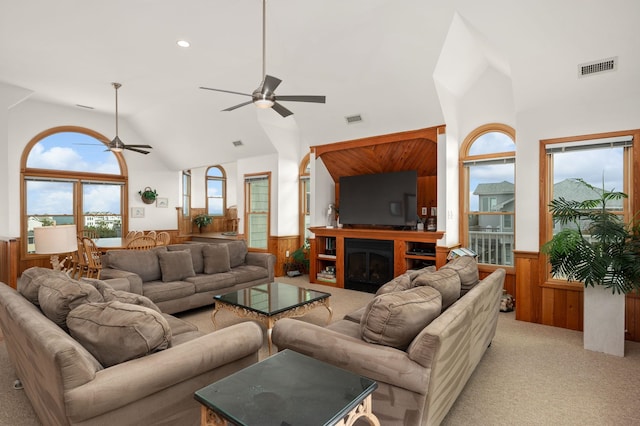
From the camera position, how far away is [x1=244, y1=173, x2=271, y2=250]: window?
24.7 ft

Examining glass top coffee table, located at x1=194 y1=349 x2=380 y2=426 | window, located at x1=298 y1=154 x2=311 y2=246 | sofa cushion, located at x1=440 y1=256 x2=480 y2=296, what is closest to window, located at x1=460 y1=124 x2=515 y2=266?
sofa cushion, located at x1=440 y1=256 x2=480 y2=296

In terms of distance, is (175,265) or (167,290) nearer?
(167,290)

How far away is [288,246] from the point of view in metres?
7.33

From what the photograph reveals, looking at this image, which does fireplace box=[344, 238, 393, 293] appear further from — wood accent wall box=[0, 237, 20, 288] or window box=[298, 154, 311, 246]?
wood accent wall box=[0, 237, 20, 288]

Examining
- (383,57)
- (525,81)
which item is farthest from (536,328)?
(383,57)

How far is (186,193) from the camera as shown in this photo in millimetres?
10203

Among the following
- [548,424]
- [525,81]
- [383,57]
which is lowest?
[548,424]

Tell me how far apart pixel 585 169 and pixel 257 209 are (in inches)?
230

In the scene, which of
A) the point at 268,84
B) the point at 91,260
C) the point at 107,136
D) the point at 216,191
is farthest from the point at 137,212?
the point at 268,84

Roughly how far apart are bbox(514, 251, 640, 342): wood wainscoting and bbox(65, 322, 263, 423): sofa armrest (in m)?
3.68

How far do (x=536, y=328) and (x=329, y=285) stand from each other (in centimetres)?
331

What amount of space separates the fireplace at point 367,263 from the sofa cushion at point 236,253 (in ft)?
5.92

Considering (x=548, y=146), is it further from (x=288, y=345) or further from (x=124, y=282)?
(x=124, y=282)

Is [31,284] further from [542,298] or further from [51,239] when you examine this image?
[542,298]
